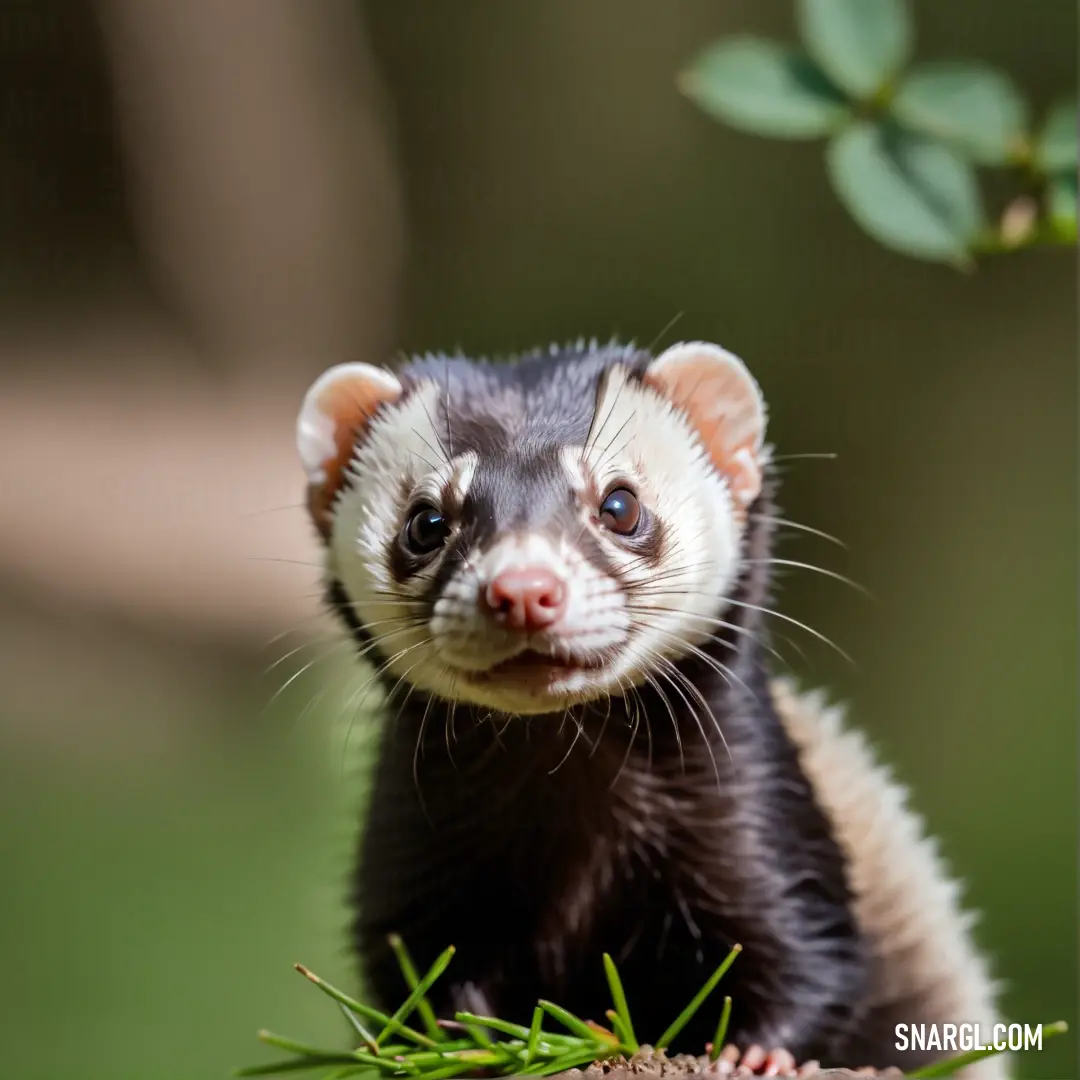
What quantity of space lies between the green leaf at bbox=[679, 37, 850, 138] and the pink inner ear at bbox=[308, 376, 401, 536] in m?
0.44

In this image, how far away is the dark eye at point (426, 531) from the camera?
3.69ft

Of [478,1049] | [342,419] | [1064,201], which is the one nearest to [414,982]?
[478,1049]

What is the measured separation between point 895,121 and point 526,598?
0.66 meters

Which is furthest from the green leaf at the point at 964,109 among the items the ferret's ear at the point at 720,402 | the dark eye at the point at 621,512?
the dark eye at the point at 621,512

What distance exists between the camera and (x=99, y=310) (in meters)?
2.88

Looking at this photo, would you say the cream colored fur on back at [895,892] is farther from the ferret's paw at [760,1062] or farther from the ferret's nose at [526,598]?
the ferret's nose at [526,598]

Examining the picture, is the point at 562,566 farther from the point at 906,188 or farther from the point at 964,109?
the point at 964,109

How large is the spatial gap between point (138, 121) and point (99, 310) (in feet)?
2.02

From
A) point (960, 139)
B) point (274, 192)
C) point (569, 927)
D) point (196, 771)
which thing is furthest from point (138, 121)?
point (569, 927)

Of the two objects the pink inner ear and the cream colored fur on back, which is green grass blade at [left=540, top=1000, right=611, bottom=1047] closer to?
the cream colored fur on back

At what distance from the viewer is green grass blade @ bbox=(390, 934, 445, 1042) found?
1.09 meters

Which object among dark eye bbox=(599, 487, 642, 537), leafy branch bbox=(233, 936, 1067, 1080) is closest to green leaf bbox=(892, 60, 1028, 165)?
dark eye bbox=(599, 487, 642, 537)

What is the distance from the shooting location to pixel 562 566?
1020mm

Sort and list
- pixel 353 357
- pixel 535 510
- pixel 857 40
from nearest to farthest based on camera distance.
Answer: pixel 535 510 → pixel 857 40 → pixel 353 357
